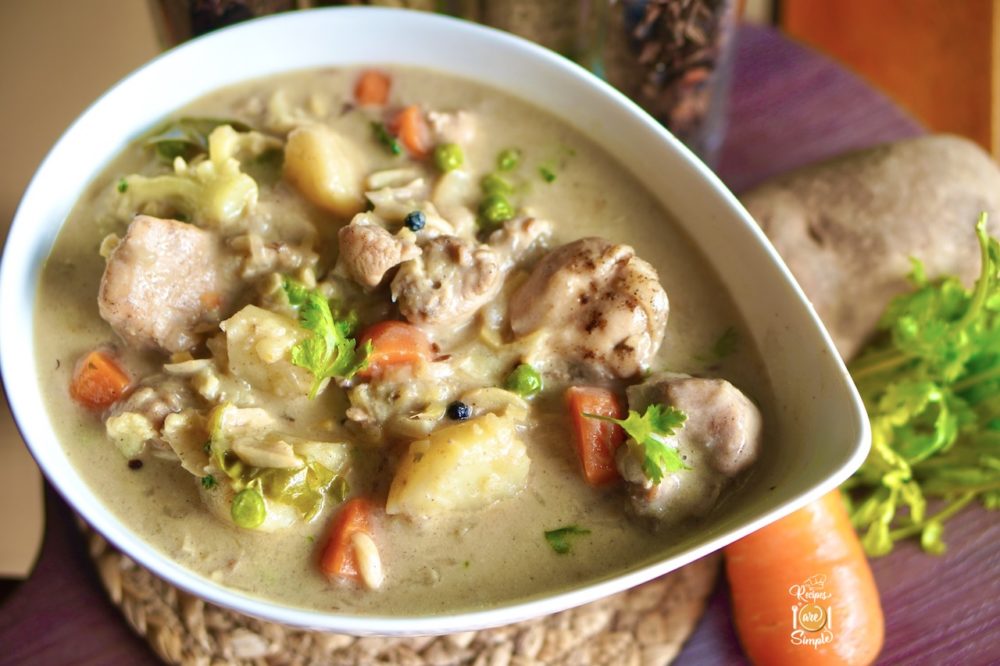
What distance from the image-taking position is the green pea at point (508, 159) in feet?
9.49

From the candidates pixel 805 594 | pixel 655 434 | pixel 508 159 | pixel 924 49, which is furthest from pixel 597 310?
pixel 924 49

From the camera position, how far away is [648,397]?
2463 millimetres

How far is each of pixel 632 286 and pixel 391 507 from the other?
0.79 meters

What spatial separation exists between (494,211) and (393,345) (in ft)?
1.64

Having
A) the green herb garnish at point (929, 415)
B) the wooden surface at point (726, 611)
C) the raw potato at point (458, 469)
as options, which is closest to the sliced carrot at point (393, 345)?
the raw potato at point (458, 469)

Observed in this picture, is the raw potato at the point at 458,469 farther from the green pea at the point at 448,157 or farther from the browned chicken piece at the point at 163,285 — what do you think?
the green pea at the point at 448,157

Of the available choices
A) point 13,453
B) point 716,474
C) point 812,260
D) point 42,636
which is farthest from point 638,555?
point 13,453

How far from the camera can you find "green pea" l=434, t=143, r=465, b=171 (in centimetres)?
282

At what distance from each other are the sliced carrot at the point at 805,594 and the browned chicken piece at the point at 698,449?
0.54 metres

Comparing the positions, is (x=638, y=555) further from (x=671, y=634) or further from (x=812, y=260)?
(x=812, y=260)

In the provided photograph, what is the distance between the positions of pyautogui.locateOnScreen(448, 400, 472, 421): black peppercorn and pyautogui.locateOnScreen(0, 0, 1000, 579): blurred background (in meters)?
1.61

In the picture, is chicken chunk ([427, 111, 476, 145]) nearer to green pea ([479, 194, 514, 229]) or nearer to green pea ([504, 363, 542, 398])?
green pea ([479, 194, 514, 229])

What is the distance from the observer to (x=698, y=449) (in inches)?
95.6

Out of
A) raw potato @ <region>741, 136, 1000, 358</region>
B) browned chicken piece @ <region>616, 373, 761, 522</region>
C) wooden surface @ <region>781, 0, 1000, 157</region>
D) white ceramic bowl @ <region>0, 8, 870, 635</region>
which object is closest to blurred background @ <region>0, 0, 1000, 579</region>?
wooden surface @ <region>781, 0, 1000, 157</region>
